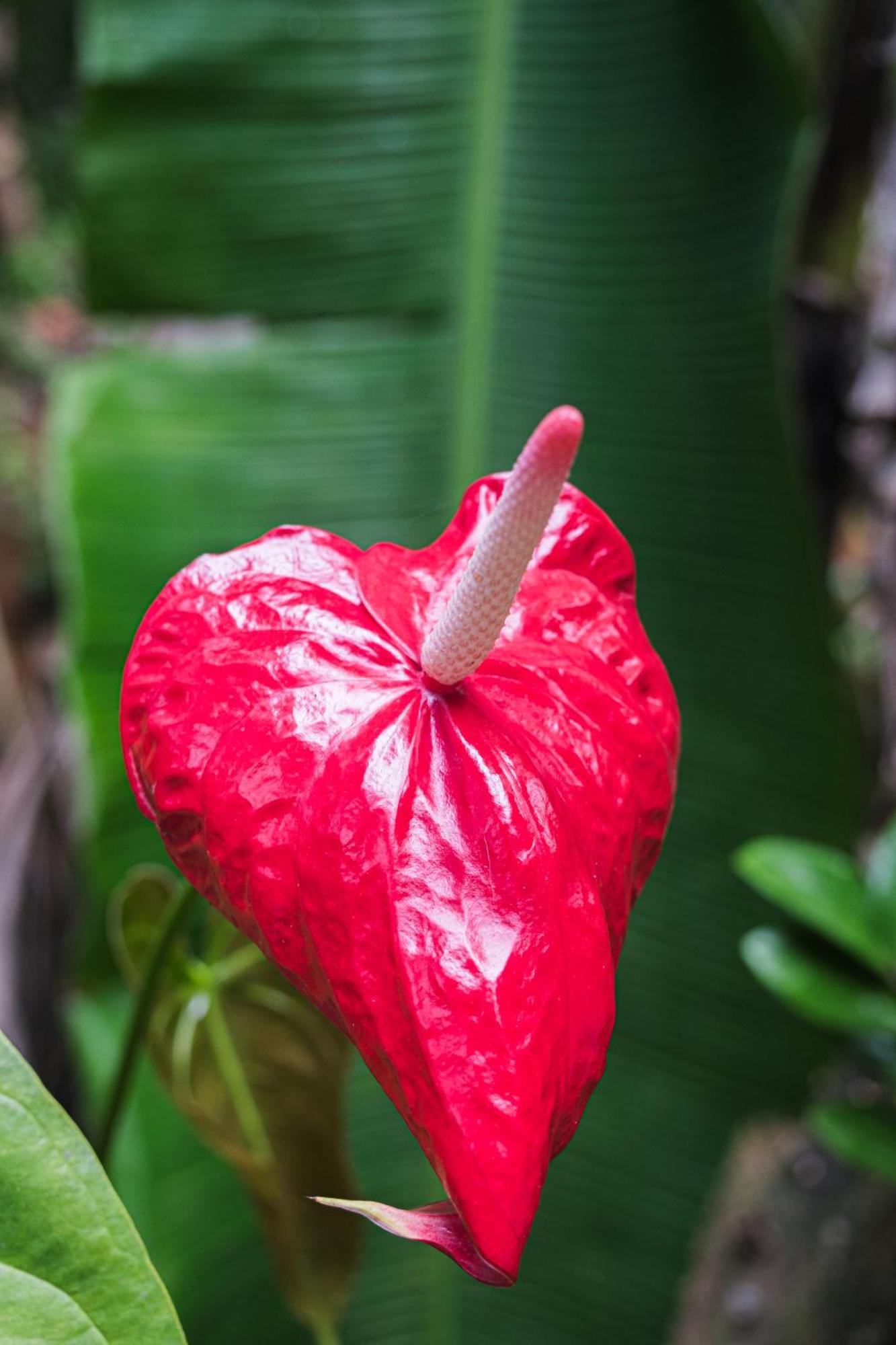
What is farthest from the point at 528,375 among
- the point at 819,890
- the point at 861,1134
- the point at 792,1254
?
the point at 792,1254

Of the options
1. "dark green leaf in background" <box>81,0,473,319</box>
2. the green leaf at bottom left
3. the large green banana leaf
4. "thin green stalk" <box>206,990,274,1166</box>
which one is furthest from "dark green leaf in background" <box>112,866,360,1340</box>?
"dark green leaf in background" <box>81,0,473,319</box>

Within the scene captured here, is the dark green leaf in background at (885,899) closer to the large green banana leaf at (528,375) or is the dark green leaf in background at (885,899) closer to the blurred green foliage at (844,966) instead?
the blurred green foliage at (844,966)

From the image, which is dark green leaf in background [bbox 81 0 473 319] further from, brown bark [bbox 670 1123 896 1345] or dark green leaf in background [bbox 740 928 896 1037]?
brown bark [bbox 670 1123 896 1345]

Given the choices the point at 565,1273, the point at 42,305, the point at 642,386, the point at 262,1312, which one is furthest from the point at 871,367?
the point at 42,305

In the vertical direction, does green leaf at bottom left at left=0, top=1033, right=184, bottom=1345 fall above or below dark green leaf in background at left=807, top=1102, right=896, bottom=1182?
above

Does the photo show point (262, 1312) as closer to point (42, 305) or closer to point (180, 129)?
point (180, 129)

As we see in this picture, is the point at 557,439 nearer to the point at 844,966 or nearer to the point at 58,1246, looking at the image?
the point at 58,1246
